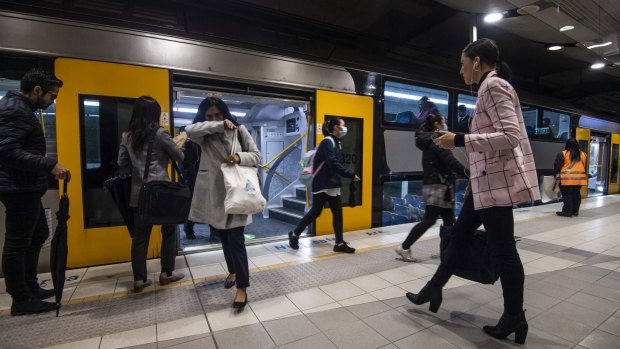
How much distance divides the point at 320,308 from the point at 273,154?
521cm

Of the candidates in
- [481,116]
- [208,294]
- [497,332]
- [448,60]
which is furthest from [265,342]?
[448,60]

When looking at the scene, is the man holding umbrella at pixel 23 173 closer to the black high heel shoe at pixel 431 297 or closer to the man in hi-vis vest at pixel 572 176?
the black high heel shoe at pixel 431 297

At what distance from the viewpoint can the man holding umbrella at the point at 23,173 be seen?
1.90 meters

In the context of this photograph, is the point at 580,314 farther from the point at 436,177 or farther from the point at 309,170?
the point at 309,170

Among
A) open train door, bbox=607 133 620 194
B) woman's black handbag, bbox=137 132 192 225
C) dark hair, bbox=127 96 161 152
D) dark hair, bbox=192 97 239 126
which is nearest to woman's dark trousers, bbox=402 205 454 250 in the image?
dark hair, bbox=192 97 239 126

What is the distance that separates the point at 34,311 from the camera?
2088mm

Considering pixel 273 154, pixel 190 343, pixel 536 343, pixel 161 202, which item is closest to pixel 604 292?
pixel 536 343

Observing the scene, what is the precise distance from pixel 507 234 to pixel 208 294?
2163 millimetres

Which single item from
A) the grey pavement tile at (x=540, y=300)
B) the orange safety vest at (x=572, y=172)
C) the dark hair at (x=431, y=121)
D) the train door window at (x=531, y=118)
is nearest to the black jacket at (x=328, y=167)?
the dark hair at (x=431, y=121)

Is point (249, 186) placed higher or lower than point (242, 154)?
lower

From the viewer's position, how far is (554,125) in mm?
8703

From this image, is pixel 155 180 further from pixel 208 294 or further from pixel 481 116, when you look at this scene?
pixel 481 116

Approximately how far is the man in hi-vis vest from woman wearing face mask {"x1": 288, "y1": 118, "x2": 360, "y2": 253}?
17.2 feet

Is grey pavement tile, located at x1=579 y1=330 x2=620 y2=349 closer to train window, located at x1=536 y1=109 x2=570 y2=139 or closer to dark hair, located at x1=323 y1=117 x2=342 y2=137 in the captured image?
dark hair, located at x1=323 y1=117 x2=342 y2=137
